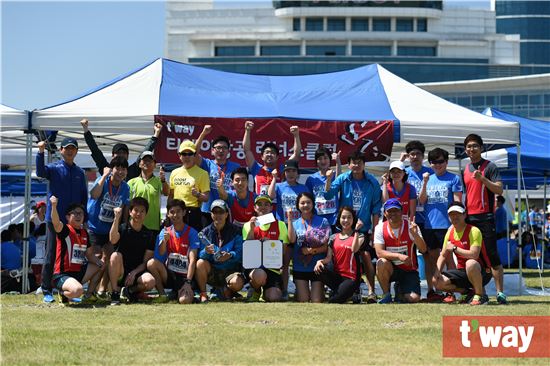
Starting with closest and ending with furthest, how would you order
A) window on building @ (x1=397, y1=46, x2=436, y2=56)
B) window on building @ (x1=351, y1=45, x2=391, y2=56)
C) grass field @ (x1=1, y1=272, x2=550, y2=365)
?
grass field @ (x1=1, y1=272, x2=550, y2=365), window on building @ (x1=351, y1=45, x2=391, y2=56), window on building @ (x1=397, y1=46, x2=436, y2=56)

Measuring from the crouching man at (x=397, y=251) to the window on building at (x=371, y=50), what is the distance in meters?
98.6

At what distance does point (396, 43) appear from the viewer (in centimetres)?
10950

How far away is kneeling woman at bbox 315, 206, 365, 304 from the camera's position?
11012 millimetres

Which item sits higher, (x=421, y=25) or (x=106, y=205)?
(x=421, y=25)

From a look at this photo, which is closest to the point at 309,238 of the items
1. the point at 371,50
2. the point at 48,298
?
the point at 48,298

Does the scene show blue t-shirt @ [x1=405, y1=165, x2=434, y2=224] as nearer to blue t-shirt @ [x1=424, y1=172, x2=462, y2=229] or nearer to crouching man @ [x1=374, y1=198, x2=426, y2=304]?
blue t-shirt @ [x1=424, y1=172, x2=462, y2=229]

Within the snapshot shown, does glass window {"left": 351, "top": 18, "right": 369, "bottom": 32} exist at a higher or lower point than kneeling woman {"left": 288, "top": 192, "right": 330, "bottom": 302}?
higher

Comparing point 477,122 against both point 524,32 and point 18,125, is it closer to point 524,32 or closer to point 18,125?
point 18,125

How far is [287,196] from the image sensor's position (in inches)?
453

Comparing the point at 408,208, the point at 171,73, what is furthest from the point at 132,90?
the point at 408,208

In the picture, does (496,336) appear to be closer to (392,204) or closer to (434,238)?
(392,204)

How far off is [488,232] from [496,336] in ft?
11.5

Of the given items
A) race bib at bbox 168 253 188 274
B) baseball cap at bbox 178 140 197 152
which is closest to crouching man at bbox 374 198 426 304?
race bib at bbox 168 253 188 274

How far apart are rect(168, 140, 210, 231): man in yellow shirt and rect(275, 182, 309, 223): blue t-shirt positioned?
835 millimetres
